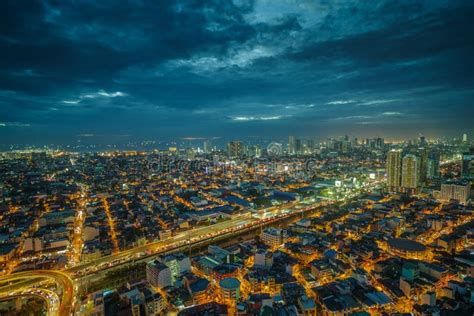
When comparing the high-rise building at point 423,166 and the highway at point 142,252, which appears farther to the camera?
the high-rise building at point 423,166

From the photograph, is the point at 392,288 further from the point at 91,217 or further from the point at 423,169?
the point at 423,169

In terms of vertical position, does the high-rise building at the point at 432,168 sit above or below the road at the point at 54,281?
above

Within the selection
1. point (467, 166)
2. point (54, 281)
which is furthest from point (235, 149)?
point (54, 281)

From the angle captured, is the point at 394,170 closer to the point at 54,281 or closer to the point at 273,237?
the point at 273,237

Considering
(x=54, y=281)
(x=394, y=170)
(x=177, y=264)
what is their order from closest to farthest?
(x=54, y=281) < (x=177, y=264) < (x=394, y=170)

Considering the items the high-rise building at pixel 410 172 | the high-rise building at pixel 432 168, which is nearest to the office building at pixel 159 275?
the high-rise building at pixel 410 172

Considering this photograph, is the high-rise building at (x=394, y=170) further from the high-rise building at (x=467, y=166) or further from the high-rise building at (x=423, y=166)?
the high-rise building at (x=467, y=166)
